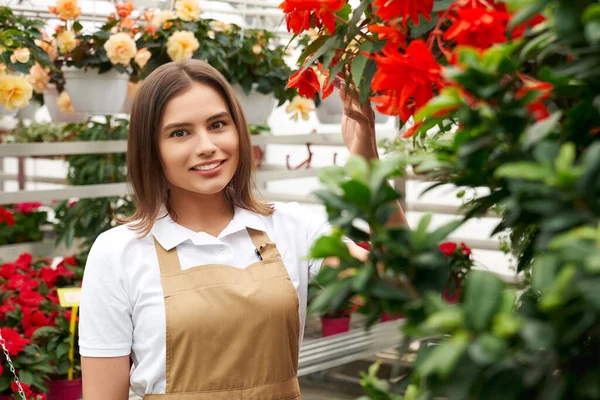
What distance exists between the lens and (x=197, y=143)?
153 cm

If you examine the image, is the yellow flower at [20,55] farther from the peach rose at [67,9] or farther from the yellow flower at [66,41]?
the peach rose at [67,9]

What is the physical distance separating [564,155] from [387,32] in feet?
0.98

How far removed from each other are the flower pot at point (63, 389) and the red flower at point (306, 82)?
1.81m

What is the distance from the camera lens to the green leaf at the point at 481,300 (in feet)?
1.62

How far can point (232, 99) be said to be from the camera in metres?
1.64

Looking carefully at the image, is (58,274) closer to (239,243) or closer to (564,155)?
(239,243)

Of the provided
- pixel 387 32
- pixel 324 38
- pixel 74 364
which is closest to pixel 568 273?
pixel 387 32

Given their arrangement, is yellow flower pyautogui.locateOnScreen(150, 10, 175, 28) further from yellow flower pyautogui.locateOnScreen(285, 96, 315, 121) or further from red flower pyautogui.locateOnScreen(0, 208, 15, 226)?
red flower pyautogui.locateOnScreen(0, 208, 15, 226)

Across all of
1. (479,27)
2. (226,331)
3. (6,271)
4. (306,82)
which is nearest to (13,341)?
(6,271)

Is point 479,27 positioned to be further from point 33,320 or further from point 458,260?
point 458,260

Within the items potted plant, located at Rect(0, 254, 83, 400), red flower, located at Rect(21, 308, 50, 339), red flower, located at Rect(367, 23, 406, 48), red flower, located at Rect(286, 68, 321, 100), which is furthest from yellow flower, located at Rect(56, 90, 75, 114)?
red flower, located at Rect(367, 23, 406, 48)

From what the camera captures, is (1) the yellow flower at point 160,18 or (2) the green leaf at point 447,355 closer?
(2) the green leaf at point 447,355

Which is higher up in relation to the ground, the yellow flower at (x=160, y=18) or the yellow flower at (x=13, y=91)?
the yellow flower at (x=160, y=18)

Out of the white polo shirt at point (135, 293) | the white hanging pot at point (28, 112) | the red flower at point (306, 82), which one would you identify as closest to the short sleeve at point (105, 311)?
the white polo shirt at point (135, 293)
